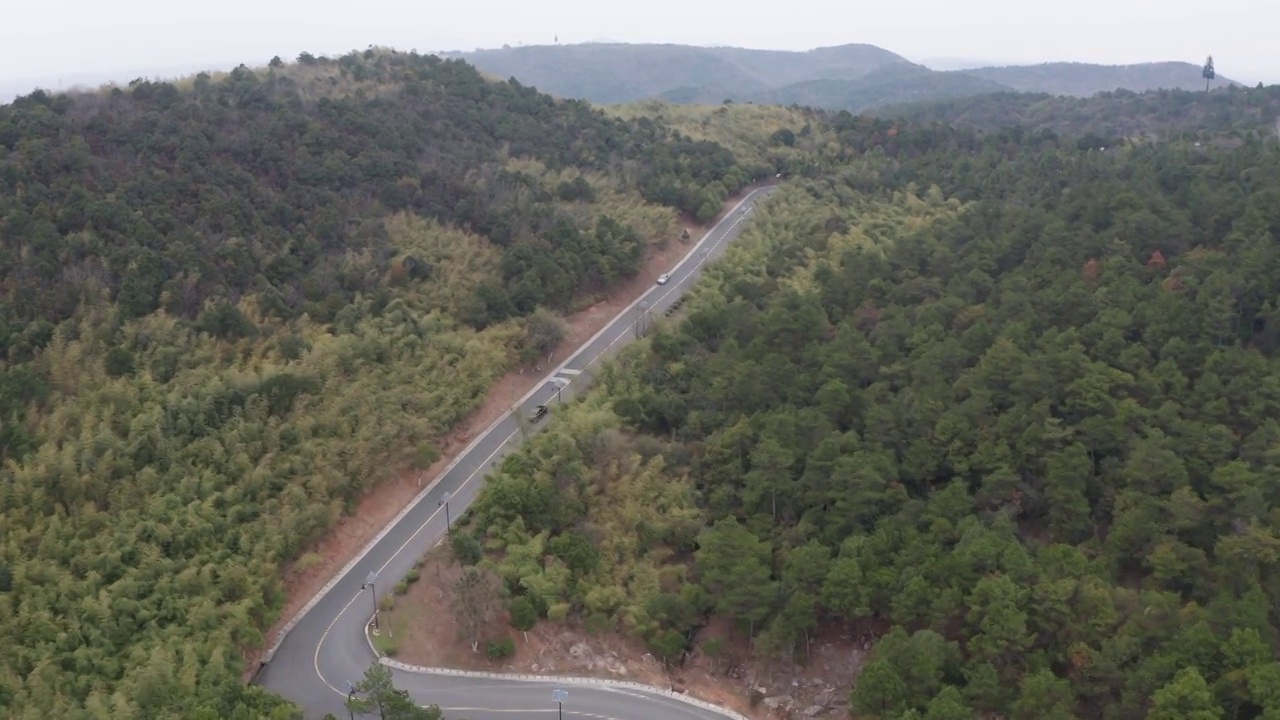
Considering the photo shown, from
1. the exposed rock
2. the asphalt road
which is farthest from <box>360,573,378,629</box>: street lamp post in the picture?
the exposed rock

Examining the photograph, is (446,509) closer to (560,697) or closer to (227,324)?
(560,697)

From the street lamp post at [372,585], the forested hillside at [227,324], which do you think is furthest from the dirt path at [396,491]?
the street lamp post at [372,585]

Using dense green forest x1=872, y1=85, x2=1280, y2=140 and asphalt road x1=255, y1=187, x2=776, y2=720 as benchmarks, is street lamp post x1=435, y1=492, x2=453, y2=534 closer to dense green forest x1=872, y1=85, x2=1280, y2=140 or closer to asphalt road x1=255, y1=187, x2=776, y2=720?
asphalt road x1=255, y1=187, x2=776, y2=720

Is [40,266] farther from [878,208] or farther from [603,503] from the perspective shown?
[878,208]

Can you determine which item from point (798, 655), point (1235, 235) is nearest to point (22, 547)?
point (798, 655)

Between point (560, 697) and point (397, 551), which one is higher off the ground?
point (397, 551)

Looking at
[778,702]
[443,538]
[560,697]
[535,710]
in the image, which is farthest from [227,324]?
[778,702]

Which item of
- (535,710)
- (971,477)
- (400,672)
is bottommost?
(535,710)

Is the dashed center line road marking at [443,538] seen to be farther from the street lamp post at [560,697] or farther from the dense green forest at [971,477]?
the dense green forest at [971,477]

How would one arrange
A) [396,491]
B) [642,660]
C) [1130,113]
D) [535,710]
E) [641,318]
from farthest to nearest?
1. [1130,113]
2. [641,318]
3. [396,491]
4. [642,660]
5. [535,710]
